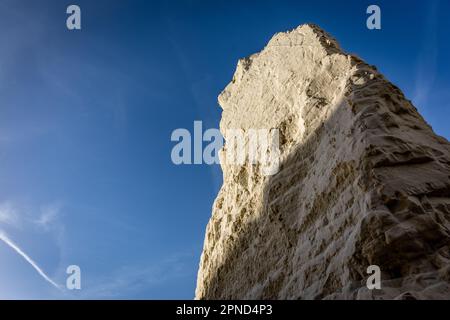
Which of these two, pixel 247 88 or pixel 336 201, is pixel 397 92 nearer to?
pixel 336 201

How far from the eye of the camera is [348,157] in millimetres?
9070

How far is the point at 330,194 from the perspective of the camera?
31.4ft

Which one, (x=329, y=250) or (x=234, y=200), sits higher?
(x=234, y=200)

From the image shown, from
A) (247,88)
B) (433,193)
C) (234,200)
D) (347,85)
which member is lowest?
(433,193)

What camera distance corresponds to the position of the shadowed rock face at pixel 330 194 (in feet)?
23.7

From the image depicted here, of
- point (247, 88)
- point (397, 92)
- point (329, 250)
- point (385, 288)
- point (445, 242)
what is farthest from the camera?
point (247, 88)

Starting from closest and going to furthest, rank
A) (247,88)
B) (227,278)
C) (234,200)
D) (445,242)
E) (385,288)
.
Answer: (385,288) → (445,242) → (227,278) → (234,200) → (247,88)

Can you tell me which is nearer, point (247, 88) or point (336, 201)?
point (336, 201)

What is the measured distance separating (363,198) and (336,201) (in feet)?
3.69

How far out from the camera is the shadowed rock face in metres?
7.23

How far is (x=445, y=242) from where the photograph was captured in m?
7.20

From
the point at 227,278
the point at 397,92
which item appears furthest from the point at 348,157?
the point at 227,278

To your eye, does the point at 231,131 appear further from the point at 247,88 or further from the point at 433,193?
the point at 433,193

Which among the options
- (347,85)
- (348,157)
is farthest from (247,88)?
(348,157)
